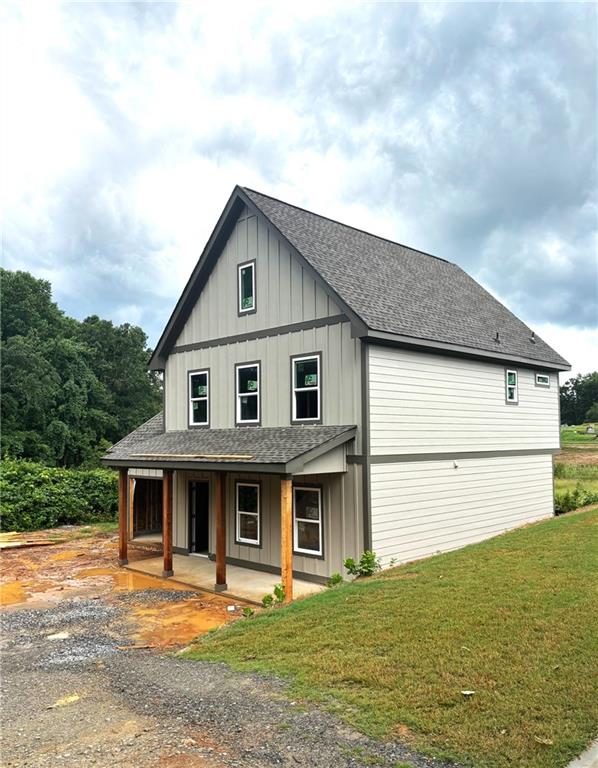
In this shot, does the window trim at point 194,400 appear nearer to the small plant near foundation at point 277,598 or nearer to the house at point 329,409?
the house at point 329,409

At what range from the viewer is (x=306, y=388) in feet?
43.3

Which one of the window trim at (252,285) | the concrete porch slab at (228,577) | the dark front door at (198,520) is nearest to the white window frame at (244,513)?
the concrete porch slab at (228,577)

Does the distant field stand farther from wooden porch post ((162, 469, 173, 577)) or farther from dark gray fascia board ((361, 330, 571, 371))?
wooden porch post ((162, 469, 173, 577))

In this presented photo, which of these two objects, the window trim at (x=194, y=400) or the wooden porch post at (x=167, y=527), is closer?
the wooden porch post at (x=167, y=527)

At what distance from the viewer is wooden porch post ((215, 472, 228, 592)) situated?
12102 mm

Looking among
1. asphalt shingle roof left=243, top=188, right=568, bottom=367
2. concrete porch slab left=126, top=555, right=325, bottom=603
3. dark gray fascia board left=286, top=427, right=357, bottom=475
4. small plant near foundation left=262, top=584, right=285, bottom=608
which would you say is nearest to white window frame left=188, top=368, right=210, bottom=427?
concrete porch slab left=126, top=555, right=325, bottom=603

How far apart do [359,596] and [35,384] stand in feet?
96.9

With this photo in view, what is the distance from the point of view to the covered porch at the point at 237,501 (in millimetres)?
11336

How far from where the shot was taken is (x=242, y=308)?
15.0 metres

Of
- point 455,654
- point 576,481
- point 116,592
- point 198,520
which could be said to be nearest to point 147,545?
point 198,520

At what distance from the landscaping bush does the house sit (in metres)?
5.88

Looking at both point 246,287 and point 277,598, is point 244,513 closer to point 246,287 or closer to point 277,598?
point 277,598

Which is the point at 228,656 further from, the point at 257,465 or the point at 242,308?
the point at 242,308

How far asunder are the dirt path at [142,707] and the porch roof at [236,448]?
2954 mm
